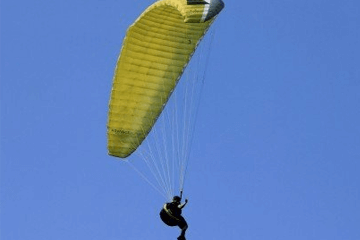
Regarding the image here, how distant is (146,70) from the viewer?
3841 centimetres

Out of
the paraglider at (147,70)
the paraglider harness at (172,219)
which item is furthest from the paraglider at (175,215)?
the paraglider at (147,70)

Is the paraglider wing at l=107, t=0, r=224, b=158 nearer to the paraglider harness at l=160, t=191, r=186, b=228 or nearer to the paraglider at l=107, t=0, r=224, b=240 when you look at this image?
the paraglider at l=107, t=0, r=224, b=240

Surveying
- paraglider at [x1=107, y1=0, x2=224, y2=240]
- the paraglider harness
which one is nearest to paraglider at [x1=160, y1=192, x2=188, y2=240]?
the paraglider harness

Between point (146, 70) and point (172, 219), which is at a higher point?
point (146, 70)

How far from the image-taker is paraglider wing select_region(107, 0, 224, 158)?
37.5m

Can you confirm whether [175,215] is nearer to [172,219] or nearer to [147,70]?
[172,219]

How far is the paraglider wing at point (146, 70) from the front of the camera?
37469 mm

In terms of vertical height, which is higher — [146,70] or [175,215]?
[146,70]

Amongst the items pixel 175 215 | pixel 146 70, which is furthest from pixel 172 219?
pixel 146 70

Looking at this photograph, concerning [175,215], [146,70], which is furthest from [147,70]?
[175,215]

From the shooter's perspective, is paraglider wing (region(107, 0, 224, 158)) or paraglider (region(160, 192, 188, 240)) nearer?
paraglider (region(160, 192, 188, 240))

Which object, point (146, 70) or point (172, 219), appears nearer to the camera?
point (172, 219)

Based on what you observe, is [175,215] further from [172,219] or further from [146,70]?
[146,70]

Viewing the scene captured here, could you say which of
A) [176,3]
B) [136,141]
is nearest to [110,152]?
[136,141]
